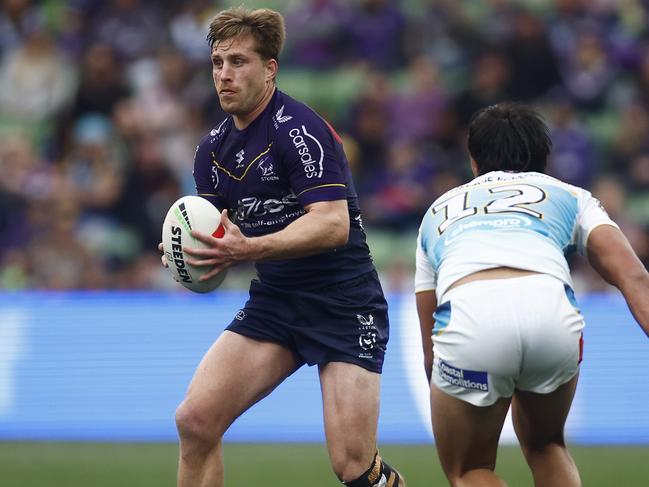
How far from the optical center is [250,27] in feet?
18.6

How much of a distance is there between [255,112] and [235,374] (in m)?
1.28

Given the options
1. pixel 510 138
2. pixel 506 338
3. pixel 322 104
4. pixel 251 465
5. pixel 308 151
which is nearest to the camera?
pixel 506 338

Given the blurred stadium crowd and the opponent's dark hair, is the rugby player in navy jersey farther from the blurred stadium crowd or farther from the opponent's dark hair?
the blurred stadium crowd

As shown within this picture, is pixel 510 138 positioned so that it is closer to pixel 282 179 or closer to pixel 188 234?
pixel 282 179

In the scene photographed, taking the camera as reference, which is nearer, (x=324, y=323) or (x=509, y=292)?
→ (x=509, y=292)

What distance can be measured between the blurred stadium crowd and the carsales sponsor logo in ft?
21.2

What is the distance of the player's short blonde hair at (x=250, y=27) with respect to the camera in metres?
5.64

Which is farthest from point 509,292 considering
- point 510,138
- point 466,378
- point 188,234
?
point 188,234

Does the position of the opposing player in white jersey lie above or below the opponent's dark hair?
below

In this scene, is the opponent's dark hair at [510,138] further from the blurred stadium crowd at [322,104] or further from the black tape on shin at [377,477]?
the blurred stadium crowd at [322,104]

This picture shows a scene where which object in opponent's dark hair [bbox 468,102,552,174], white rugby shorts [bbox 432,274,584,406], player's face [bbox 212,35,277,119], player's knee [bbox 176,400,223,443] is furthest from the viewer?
player's face [bbox 212,35,277,119]

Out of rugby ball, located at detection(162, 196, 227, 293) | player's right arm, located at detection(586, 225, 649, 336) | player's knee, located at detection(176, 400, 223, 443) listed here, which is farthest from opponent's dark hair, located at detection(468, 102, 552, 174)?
player's knee, located at detection(176, 400, 223, 443)

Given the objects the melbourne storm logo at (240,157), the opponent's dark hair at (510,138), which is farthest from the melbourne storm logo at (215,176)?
the opponent's dark hair at (510,138)

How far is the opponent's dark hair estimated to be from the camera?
5.05 m
